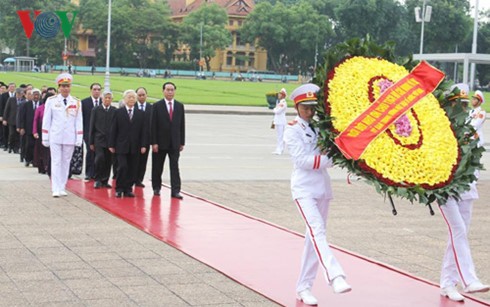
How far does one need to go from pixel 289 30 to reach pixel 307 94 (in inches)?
4533

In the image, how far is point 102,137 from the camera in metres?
14.6

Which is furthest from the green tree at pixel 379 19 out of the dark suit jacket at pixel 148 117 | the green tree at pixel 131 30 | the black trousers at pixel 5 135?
the dark suit jacket at pixel 148 117

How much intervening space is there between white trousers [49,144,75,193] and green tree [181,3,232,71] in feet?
330

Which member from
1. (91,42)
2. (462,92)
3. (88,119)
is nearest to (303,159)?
(462,92)

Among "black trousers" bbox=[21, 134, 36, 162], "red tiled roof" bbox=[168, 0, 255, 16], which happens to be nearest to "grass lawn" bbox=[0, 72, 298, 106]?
"black trousers" bbox=[21, 134, 36, 162]

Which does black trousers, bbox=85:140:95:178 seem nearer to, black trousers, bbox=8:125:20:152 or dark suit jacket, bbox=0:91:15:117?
black trousers, bbox=8:125:20:152

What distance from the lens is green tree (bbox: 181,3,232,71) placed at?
114875mm

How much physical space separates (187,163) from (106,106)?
13.9 feet

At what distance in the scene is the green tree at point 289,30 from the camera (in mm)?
118688

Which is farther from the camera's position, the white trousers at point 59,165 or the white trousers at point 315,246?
the white trousers at point 59,165

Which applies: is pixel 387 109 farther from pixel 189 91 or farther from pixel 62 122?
pixel 189 91

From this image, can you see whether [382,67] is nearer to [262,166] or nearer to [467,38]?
[262,166]

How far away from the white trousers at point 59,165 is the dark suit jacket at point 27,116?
4.95m

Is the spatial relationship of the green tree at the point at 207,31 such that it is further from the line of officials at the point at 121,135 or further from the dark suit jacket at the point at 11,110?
the line of officials at the point at 121,135
